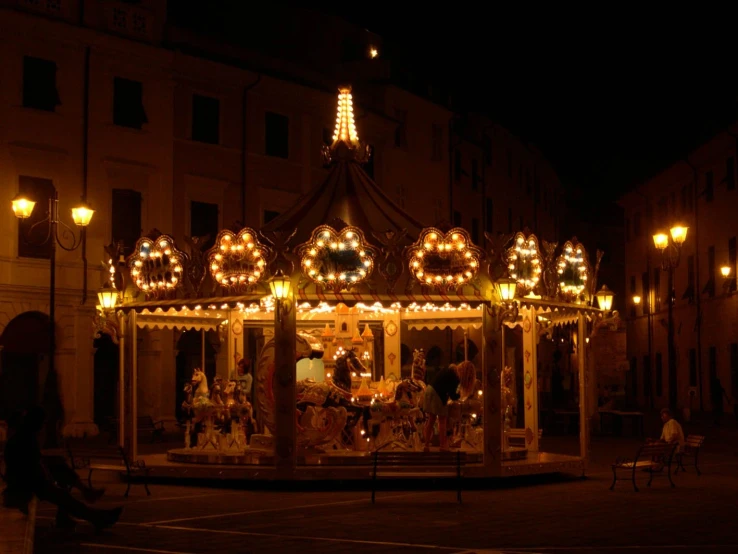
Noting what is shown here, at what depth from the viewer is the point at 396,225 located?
78.3 feet

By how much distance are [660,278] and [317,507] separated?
46.2m

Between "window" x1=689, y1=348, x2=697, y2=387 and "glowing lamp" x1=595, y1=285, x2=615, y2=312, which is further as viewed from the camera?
"window" x1=689, y1=348, x2=697, y2=387

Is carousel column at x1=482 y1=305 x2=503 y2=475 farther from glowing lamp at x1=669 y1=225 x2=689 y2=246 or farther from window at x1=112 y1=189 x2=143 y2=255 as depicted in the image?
window at x1=112 y1=189 x2=143 y2=255

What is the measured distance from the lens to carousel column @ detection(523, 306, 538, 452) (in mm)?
26125

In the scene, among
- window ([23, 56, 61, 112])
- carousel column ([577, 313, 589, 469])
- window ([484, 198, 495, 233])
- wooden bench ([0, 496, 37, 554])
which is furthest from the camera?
window ([484, 198, 495, 233])

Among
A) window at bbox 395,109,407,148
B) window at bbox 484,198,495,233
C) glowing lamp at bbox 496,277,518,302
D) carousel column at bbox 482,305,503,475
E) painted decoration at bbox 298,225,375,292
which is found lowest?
carousel column at bbox 482,305,503,475

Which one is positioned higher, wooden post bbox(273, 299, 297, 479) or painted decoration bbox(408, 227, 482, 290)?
painted decoration bbox(408, 227, 482, 290)

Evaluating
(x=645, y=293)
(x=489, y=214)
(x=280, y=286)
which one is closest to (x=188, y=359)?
(x=280, y=286)

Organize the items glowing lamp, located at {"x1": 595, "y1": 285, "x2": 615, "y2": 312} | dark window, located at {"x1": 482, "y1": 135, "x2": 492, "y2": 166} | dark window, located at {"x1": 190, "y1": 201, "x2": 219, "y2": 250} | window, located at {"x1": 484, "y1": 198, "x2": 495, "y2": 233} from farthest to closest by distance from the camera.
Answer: dark window, located at {"x1": 482, "y1": 135, "x2": 492, "y2": 166}
window, located at {"x1": 484, "y1": 198, "x2": 495, "y2": 233}
dark window, located at {"x1": 190, "y1": 201, "x2": 219, "y2": 250}
glowing lamp, located at {"x1": 595, "y1": 285, "x2": 615, "y2": 312}

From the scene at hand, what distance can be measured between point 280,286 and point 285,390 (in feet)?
5.88

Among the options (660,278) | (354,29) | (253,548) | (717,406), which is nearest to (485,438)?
(253,548)

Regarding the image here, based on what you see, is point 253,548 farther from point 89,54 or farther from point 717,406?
point 717,406

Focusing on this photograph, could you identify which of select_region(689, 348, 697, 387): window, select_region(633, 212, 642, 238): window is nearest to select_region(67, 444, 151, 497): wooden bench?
select_region(689, 348, 697, 387): window

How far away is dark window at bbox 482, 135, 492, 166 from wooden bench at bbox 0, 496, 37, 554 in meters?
45.9
